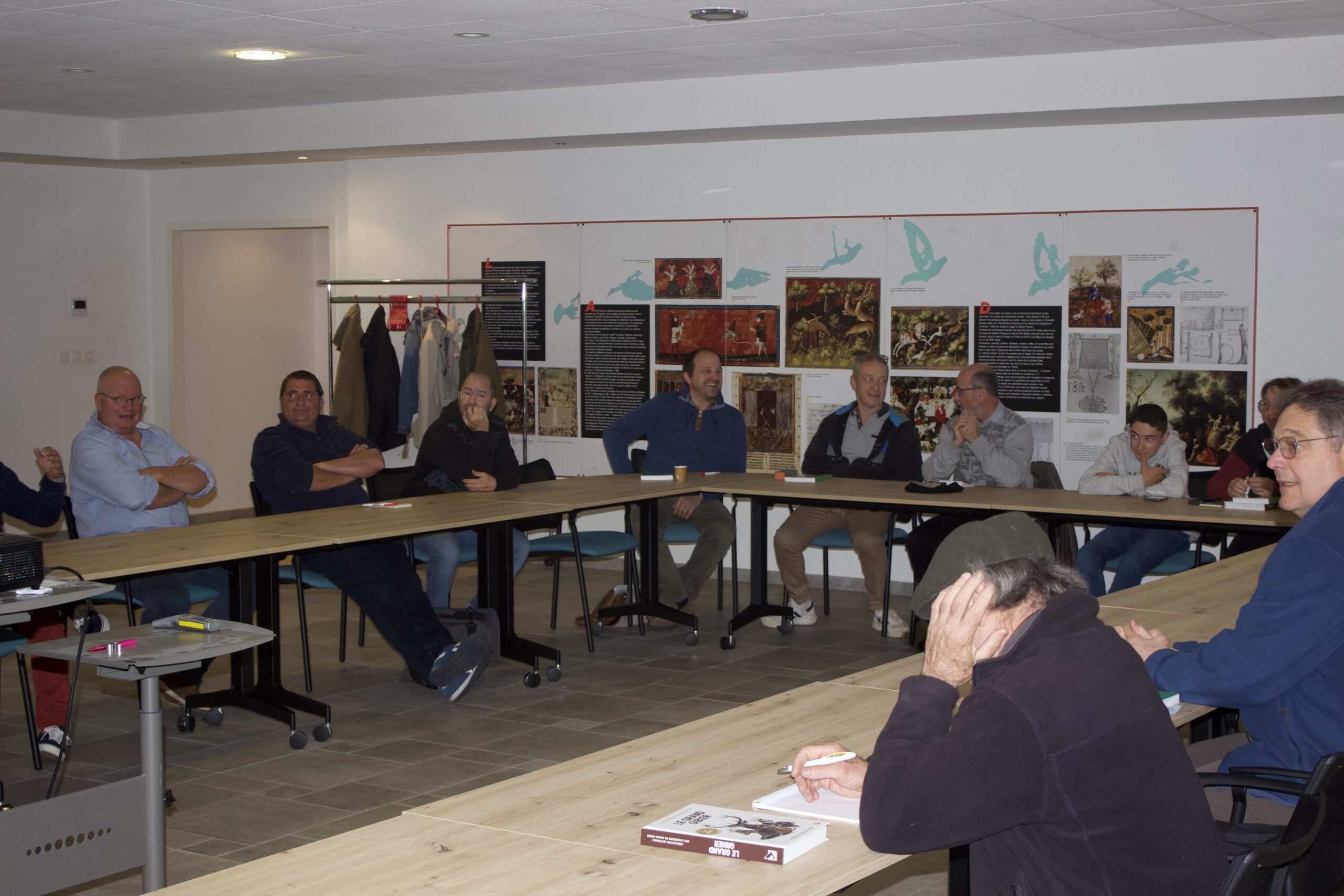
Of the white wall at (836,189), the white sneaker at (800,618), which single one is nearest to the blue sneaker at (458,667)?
the white sneaker at (800,618)

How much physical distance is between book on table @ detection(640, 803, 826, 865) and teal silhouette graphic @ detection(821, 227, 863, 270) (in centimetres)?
580

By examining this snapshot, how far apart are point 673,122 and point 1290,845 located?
5807 millimetres

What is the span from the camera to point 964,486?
6469 mm

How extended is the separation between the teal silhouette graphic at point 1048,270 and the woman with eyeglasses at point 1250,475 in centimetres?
120

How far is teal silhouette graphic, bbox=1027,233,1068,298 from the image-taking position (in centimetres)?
707

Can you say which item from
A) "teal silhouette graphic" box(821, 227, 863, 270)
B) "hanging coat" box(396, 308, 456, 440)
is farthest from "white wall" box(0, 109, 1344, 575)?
"hanging coat" box(396, 308, 456, 440)

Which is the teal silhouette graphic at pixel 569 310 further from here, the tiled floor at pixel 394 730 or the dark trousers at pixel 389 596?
the dark trousers at pixel 389 596

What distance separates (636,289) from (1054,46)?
2.97 metres

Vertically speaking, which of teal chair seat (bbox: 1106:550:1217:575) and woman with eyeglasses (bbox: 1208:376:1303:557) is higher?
woman with eyeglasses (bbox: 1208:376:1303:557)

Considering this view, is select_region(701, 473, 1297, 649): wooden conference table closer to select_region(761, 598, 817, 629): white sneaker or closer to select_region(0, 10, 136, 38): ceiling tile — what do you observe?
select_region(761, 598, 817, 629): white sneaker

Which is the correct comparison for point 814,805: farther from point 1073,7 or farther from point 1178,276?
point 1178,276

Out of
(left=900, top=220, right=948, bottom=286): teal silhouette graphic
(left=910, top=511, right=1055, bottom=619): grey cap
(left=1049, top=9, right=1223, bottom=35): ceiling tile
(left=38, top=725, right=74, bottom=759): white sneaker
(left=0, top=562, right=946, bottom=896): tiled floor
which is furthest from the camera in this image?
(left=900, top=220, right=948, bottom=286): teal silhouette graphic

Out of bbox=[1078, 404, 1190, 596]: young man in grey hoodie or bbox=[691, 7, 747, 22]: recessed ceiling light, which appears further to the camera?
bbox=[1078, 404, 1190, 596]: young man in grey hoodie

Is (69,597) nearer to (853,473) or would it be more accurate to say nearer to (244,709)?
(244,709)
